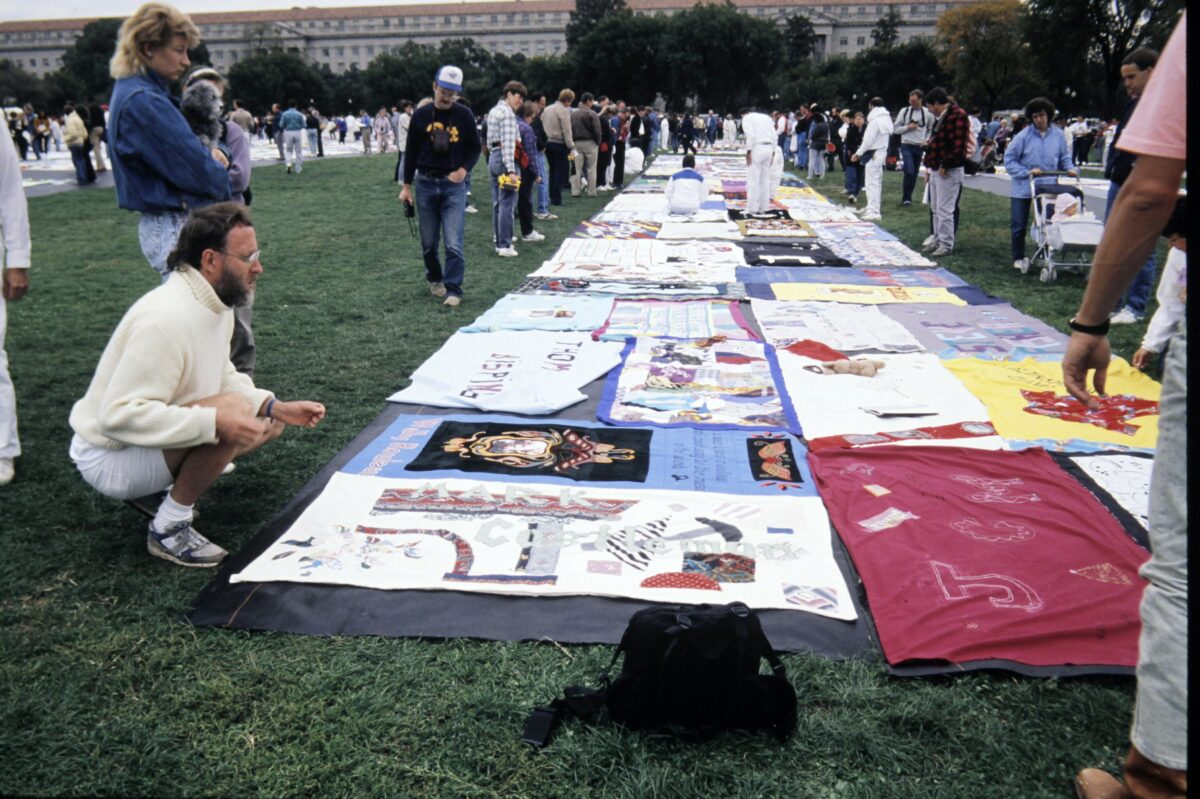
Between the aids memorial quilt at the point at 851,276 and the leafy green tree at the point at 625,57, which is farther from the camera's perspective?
the leafy green tree at the point at 625,57

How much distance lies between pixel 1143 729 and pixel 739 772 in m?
0.92

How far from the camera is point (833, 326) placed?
6723 millimetres

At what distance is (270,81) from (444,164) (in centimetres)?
6794

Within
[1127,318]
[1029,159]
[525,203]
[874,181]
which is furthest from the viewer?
[874,181]

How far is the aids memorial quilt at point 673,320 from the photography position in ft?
21.3

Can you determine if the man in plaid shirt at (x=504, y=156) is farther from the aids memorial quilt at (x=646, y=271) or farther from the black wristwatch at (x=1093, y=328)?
the black wristwatch at (x=1093, y=328)

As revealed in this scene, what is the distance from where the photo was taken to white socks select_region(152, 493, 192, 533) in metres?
3.09

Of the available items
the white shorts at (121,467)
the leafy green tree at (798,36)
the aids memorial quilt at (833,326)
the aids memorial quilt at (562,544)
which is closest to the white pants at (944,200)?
the aids memorial quilt at (833,326)

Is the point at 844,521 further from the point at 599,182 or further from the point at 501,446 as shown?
the point at 599,182

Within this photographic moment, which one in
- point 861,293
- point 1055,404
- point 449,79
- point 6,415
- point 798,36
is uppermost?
point 798,36

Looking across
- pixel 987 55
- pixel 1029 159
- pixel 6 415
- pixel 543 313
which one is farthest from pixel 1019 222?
pixel 987 55

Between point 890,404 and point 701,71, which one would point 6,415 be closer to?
point 890,404

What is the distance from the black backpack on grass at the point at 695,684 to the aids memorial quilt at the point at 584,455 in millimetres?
1493

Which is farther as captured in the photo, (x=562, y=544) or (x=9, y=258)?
(x=9, y=258)
